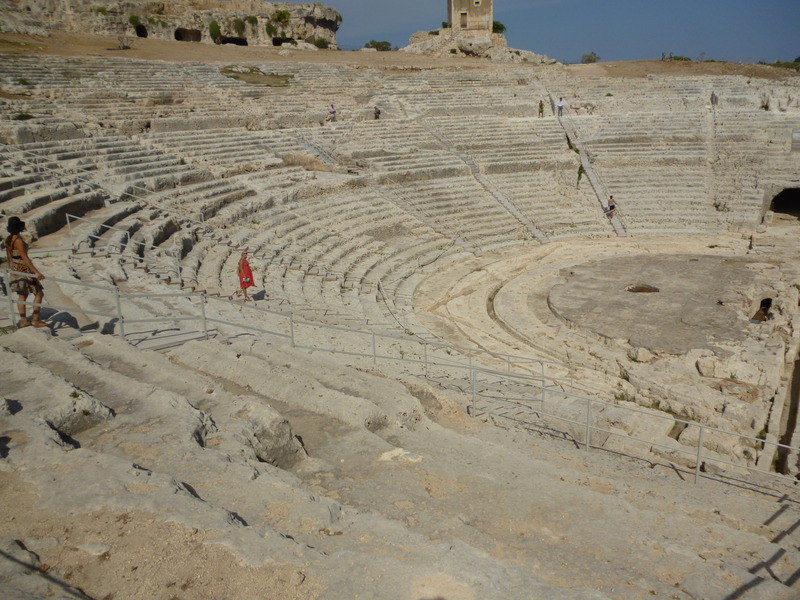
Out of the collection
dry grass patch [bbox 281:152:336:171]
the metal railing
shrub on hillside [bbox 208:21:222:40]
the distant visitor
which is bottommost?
the metal railing

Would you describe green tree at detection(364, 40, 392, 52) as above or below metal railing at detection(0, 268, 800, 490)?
above

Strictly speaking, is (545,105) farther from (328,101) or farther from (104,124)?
(104,124)

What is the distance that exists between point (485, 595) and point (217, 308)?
298 inches

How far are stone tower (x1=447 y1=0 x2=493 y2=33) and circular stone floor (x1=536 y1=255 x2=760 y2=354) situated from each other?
2906cm

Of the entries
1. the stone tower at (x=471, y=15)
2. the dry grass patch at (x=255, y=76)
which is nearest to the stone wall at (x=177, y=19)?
the stone tower at (x=471, y=15)

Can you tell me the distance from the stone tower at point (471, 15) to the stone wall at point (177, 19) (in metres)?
8.38

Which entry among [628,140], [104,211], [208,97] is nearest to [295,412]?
[104,211]

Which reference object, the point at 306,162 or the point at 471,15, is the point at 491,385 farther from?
the point at 471,15

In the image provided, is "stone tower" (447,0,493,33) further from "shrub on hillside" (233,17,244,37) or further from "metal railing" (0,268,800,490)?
"metal railing" (0,268,800,490)

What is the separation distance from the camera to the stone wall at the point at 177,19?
3334cm

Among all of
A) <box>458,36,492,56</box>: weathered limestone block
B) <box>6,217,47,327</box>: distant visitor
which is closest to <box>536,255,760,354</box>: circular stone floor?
<box>6,217,47,327</box>: distant visitor

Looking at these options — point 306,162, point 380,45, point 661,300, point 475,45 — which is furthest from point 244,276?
point 380,45

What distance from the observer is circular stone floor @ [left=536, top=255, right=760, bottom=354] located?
12695 millimetres

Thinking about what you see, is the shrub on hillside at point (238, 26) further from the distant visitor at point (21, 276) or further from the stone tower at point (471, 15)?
the distant visitor at point (21, 276)
